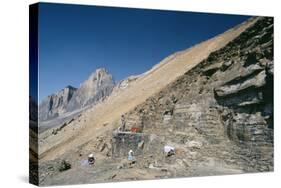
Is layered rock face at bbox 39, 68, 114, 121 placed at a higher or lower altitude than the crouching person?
higher

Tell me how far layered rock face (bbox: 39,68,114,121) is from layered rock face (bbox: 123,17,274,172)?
832 mm

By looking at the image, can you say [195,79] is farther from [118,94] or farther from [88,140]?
[88,140]

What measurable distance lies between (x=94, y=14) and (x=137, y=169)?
10.4 ft

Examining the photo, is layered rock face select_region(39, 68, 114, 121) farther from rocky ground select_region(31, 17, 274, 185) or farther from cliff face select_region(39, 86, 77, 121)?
rocky ground select_region(31, 17, 274, 185)

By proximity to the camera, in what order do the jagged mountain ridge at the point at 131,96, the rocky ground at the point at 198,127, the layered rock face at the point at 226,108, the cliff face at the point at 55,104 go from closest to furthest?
the cliff face at the point at 55,104, the jagged mountain ridge at the point at 131,96, the rocky ground at the point at 198,127, the layered rock face at the point at 226,108

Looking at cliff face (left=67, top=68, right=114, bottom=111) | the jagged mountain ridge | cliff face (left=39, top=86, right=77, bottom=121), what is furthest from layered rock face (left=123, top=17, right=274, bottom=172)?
cliff face (left=39, top=86, right=77, bottom=121)

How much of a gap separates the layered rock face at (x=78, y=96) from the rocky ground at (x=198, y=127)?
0.23 meters

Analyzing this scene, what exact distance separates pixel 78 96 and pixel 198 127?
8.69 ft

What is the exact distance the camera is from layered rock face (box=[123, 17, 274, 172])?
13570mm

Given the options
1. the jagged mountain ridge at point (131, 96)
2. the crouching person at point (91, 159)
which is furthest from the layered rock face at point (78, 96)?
the crouching person at point (91, 159)

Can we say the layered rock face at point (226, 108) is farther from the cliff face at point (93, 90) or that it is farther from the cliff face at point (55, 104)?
the cliff face at point (55, 104)

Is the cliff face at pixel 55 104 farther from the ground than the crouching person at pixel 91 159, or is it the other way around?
the cliff face at pixel 55 104

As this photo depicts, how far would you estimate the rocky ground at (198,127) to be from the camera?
12.9 m

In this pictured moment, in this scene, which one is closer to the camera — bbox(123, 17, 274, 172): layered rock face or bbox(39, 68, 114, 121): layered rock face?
bbox(39, 68, 114, 121): layered rock face
